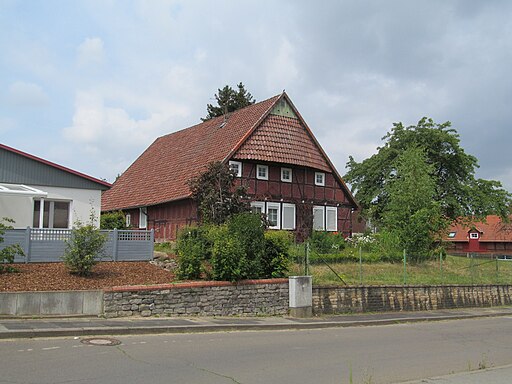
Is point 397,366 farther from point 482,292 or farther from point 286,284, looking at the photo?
point 482,292

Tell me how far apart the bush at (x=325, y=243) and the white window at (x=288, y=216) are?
7.32ft

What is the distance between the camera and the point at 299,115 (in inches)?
1395

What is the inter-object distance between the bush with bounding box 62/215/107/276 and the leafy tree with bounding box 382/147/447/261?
16.8 metres

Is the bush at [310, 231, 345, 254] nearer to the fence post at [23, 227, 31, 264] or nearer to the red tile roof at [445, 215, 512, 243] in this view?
the fence post at [23, 227, 31, 264]

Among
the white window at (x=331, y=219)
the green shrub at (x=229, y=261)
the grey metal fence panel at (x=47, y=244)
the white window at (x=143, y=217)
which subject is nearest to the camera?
the green shrub at (x=229, y=261)

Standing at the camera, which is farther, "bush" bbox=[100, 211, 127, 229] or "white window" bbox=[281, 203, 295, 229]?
"white window" bbox=[281, 203, 295, 229]

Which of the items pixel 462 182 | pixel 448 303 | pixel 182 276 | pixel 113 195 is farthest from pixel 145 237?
pixel 462 182

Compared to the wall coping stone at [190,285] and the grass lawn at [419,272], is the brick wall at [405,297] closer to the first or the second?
the grass lawn at [419,272]

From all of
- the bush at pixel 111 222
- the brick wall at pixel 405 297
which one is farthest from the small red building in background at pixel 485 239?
the bush at pixel 111 222

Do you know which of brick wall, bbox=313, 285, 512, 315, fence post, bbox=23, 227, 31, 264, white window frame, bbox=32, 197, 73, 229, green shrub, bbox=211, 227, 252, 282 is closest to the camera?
green shrub, bbox=211, 227, 252, 282

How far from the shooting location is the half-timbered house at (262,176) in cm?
3184

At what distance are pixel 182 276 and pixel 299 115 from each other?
67.7 feet

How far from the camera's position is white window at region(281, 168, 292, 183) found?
3353cm

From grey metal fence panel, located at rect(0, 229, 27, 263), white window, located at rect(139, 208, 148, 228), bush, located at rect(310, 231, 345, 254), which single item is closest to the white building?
grey metal fence panel, located at rect(0, 229, 27, 263)
